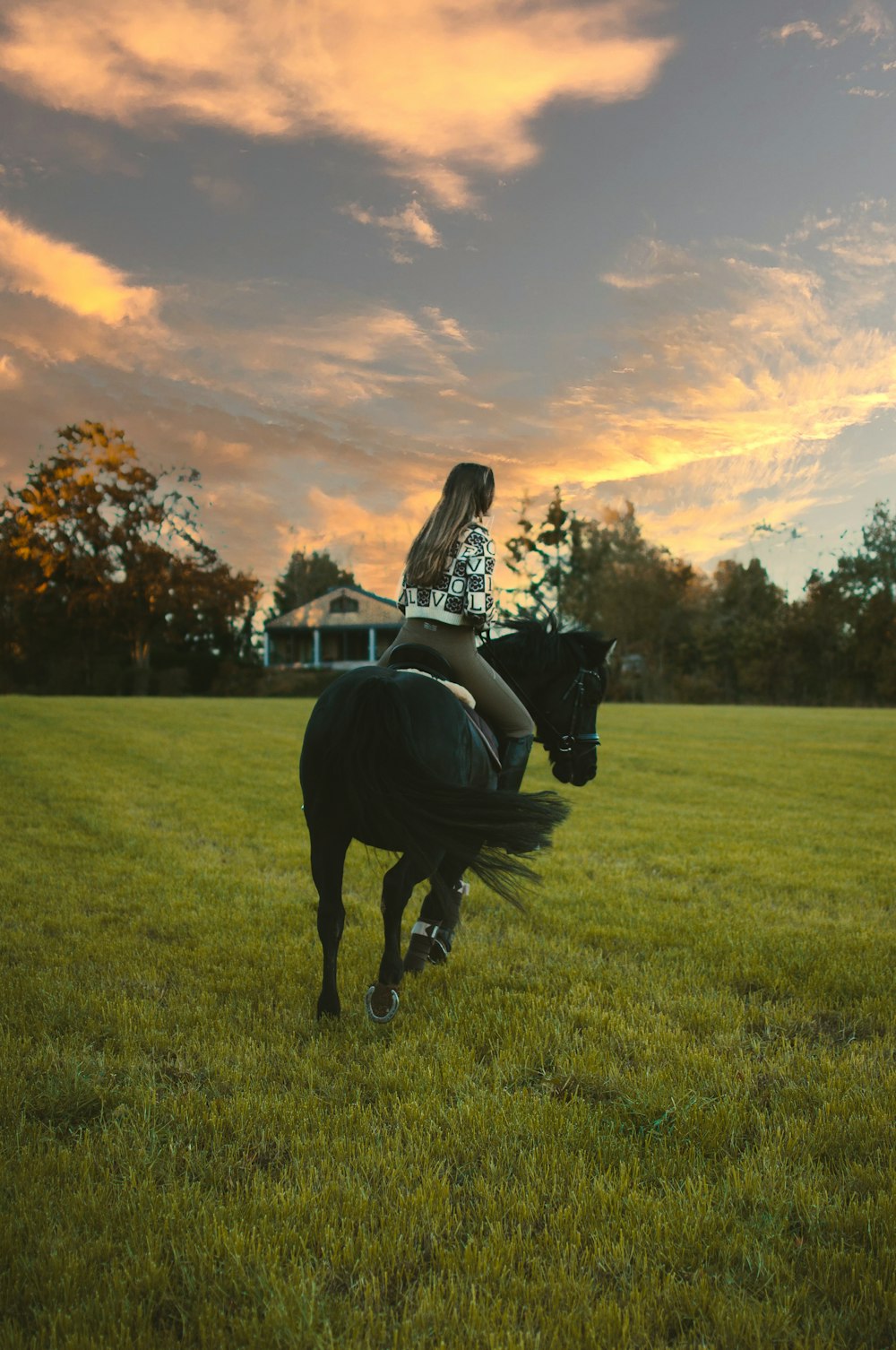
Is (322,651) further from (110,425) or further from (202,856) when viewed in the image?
(202,856)

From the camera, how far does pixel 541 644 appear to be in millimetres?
5379

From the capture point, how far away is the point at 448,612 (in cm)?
436

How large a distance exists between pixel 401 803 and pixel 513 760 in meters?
1.29

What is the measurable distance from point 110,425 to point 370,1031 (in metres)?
52.2

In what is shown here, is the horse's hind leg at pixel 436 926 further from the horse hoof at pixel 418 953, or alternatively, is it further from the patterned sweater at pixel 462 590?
the patterned sweater at pixel 462 590

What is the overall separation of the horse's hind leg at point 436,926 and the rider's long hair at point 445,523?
4.91 ft

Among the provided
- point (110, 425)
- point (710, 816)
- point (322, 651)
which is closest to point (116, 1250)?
point (710, 816)

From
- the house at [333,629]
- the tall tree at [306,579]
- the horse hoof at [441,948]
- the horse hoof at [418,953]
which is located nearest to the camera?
the horse hoof at [418,953]

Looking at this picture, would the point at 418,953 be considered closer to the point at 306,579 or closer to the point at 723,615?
the point at 723,615

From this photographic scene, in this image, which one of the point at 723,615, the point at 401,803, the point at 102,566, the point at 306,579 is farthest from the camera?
the point at 306,579

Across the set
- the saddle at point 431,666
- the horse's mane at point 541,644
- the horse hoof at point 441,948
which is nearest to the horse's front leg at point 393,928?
the horse hoof at point 441,948

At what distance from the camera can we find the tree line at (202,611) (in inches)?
1845

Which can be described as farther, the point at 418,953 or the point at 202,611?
the point at 202,611

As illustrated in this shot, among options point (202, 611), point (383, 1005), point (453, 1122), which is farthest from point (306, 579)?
point (453, 1122)
